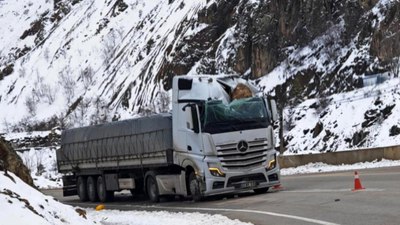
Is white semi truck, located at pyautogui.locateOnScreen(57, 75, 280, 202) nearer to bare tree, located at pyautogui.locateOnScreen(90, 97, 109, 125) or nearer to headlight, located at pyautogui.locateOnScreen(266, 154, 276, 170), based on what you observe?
headlight, located at pyautogui.locateOnScreen(266, 154, 276, 170)

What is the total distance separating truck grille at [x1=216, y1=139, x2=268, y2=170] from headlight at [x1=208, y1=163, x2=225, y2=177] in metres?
0.19

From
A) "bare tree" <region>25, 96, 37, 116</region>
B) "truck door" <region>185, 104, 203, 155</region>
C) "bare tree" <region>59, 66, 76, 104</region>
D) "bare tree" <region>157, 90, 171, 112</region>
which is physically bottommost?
"truck door" <region>185, 104, 203, 155</region>

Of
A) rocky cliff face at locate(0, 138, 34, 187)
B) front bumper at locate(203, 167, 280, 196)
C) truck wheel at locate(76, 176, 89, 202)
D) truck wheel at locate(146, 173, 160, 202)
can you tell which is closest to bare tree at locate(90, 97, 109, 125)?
truck wheel at locate(76, 176, 89, 202)

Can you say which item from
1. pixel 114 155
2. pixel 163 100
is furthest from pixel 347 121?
pixel 163 100

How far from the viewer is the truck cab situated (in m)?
17.8

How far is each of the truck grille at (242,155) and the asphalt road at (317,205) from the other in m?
0.97

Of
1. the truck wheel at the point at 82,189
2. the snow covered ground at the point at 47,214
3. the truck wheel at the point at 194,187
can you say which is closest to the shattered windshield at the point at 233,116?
the truck wheel at the point at 194,187

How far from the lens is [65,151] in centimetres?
2655

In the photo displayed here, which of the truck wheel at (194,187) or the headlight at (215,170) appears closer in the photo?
the headlight at (215,170)

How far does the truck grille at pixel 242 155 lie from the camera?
17.8 metres

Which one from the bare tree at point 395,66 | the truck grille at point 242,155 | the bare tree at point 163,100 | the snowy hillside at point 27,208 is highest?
the bare tree at point 163,100

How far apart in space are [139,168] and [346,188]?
733 cm

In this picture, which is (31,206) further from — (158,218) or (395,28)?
(395,28)

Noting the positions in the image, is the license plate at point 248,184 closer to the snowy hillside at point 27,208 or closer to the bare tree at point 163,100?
the snowy hillside at point 27,208
